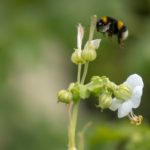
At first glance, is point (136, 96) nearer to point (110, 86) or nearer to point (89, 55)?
point (110, 86)

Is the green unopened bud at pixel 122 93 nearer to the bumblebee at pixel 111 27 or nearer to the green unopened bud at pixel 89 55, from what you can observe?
the green unopened bud at pixel 89 55

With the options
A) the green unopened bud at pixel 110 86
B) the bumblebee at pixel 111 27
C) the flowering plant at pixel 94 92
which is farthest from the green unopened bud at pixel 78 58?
the bumblebee at pixel 111 27

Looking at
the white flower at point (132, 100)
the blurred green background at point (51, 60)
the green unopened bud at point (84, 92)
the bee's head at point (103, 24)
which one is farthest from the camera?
the blurred green background at point (51, 60)

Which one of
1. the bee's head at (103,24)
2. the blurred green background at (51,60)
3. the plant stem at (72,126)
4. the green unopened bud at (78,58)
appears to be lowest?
the blurred green background at (51,60)

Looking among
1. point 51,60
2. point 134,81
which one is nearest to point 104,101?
point 134,81

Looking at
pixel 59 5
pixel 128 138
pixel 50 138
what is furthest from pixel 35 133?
pixel 128 138

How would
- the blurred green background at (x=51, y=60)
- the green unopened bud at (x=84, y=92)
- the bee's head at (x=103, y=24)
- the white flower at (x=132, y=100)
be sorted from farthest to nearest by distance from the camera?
the blurred green background at (x=51, y=60) < the bee's head at (x=103, y=24) < the white flower at (x=132, y=100) < the green unopened bud at (x=84, y=92)

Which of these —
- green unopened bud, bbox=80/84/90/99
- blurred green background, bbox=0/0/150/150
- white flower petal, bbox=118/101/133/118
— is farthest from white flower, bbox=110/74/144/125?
blurred green background, bbox=0/0/150/150
